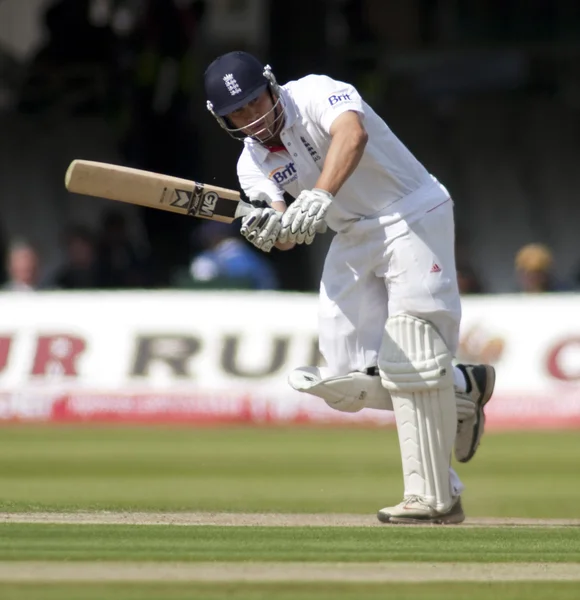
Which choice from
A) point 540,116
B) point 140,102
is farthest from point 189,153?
point 540,116

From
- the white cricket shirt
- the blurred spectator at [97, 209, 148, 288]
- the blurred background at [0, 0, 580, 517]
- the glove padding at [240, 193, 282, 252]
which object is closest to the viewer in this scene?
the glove padding at [240, 193, 282, 252]

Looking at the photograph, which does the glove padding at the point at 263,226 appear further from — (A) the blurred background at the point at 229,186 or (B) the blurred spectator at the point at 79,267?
(B) the blurred spectator at the point at 79,267

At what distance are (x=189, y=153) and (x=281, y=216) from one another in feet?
30.2

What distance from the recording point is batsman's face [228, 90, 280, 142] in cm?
537

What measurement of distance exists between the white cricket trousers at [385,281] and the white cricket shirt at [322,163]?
0.04m

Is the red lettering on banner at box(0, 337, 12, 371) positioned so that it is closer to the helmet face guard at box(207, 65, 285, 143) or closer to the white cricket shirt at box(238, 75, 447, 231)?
the white cricket shirt at box(238, 75, 447, 231)

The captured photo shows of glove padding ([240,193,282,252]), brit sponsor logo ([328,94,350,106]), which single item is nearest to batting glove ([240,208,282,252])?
glove padding ([240,193,282,252])

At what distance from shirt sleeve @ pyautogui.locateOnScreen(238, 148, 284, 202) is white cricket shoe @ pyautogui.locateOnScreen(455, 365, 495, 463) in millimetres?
995

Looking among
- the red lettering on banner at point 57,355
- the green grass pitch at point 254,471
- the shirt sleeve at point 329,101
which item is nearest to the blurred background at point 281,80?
the red lettering on banner at point 57,355

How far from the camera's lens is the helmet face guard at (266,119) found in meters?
5.36

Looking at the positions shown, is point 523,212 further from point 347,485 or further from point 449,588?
point 449,588

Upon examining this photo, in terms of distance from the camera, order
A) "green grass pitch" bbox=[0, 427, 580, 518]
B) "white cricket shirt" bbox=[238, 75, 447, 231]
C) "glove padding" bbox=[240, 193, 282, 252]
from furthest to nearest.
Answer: "green grass pitch" bbox=[0, 427, 580, 518] → "white cricket shirt" bbox=[238, 75, 447, 231] → "glove padding" bbox=[240, 193, 282, 252]

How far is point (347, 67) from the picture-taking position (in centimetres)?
1530

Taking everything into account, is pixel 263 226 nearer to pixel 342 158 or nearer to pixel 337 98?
pixel 342 158
